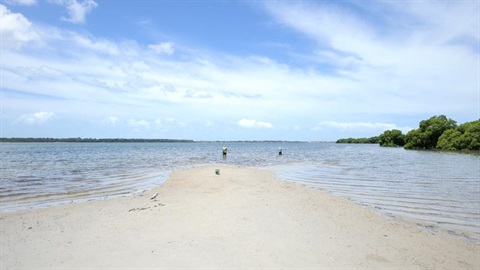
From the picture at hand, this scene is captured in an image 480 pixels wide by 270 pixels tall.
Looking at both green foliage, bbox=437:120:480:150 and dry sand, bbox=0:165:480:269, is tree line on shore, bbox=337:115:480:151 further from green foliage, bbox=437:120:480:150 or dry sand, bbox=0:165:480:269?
dry sand, bbox=0:165:480:269

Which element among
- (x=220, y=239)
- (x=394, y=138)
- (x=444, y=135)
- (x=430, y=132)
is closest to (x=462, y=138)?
(x=444, y=135)

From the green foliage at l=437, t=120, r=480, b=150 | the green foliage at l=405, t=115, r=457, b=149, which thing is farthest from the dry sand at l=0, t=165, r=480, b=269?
the green foliage at l=405, t=115, r=457, b=149

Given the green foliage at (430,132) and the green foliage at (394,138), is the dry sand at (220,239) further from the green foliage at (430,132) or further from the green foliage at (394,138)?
the green foliage at (394,138)

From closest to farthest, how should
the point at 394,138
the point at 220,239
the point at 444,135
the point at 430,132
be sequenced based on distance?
the point at 220,239, the point at 444,135, the point at 430,132, the point at 394,138

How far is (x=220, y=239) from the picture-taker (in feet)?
22.7

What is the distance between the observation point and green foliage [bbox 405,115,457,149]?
273ft

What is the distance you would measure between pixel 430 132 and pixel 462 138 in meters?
14.7

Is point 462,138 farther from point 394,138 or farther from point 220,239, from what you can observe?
point 220,239

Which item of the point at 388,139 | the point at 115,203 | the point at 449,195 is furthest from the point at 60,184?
the point at 388,139

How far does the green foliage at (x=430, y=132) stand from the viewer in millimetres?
83188

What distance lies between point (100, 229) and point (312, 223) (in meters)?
5.62

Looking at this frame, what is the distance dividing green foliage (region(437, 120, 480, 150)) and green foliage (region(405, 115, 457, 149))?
5377mm

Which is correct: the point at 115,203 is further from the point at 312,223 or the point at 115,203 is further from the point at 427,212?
the point at 427,212

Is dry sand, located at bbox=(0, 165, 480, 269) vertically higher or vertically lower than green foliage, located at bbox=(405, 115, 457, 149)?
lower
